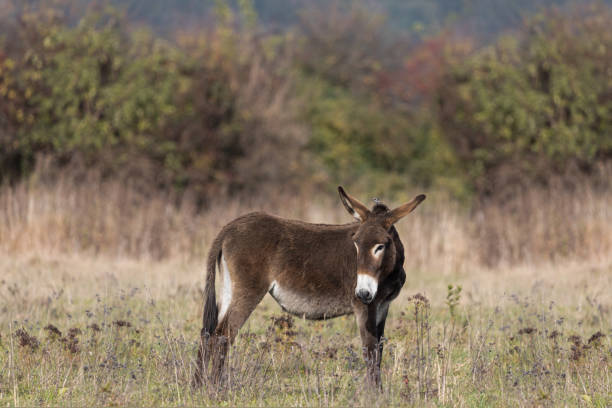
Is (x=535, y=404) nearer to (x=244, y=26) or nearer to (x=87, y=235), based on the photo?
(x=87, y=235)

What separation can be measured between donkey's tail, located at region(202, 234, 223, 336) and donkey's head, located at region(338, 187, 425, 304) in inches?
52.2

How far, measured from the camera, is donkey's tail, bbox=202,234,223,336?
6.94 m

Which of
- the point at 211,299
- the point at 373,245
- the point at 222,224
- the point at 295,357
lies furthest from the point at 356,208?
the point at 222,224

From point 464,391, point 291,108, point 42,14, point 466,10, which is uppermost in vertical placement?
point 466,10

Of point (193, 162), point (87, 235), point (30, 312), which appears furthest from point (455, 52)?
point (30, 312)

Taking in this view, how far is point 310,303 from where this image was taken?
7.00m

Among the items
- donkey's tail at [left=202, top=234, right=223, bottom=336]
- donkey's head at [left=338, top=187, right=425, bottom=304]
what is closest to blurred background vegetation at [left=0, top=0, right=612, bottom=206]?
donkey's tail at [left=202, top=234, right=223, bottom=336]

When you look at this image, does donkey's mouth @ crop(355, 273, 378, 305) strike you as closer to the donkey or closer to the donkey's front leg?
the donkey

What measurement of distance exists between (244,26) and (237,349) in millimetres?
22102

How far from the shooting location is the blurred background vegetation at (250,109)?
2136 centimetres

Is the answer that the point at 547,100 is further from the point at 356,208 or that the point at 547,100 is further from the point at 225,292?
the point at 225,292

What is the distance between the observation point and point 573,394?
674cm

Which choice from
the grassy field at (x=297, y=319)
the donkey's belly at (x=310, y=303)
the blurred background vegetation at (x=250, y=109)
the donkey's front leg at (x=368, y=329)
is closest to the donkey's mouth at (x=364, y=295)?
the donkey's front leg at (x=368, y=329)

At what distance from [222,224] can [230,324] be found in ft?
34.5
